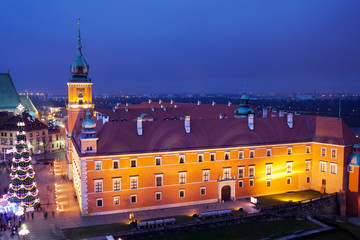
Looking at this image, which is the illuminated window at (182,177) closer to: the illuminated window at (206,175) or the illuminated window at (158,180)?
the illuminated window at (158,180)

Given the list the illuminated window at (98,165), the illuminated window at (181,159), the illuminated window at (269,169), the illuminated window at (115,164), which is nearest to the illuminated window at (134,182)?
the illuminated window at (115,164)

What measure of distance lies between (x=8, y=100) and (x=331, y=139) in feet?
284

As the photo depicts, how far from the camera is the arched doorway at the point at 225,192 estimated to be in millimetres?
47125

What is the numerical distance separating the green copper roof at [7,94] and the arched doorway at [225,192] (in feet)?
245

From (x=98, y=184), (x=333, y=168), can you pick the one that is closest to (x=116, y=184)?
(x=98, y=184)

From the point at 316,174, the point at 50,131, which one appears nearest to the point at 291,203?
the point at 316,174

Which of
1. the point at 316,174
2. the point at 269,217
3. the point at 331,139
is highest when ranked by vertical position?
the point at 331,139

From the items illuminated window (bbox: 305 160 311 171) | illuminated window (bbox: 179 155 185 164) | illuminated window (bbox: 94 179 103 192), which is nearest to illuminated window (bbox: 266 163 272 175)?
illuminated window (bbox: 305 160 311 171)

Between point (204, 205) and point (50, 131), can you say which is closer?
point (204, 205)

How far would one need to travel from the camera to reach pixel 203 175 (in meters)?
46.0

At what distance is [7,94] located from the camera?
316 ft

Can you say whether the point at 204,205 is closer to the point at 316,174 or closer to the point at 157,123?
the point at 157,123

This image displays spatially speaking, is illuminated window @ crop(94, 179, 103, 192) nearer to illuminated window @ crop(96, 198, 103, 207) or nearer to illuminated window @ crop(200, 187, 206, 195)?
illuminated window @ crop(96, 198, 103, 207)

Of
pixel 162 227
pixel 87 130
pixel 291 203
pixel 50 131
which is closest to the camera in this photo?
pixel 162 227
